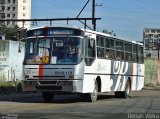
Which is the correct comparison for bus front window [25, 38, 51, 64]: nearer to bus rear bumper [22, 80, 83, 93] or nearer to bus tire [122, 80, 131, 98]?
bus rear bumper [22, 80, 83, 93]

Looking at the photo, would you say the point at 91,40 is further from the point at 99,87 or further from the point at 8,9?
→ the point at 8,9

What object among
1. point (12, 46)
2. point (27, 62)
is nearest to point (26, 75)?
point (27, 62)

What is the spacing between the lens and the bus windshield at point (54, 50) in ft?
66.1

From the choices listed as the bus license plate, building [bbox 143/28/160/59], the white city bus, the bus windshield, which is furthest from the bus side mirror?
building [bbox 143/28/160/59]

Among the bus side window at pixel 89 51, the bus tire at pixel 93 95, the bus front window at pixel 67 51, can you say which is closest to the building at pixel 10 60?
the bus tire at pixel 93 95

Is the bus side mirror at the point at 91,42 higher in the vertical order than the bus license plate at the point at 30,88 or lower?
higher

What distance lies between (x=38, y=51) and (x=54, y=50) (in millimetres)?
729

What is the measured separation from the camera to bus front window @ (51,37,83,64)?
20125 millimetres

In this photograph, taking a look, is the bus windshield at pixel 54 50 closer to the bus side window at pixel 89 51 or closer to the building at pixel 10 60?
the bus side window at pixel 89 51

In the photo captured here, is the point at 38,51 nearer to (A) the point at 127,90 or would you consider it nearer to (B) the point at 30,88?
(B) the point at 30,88

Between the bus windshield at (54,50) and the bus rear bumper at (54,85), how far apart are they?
32.6 inches

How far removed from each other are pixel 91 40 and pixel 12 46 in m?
13.9

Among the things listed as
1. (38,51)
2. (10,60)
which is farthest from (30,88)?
(10,60)

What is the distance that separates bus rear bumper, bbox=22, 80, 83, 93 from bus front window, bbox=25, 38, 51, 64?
86 centimetres
